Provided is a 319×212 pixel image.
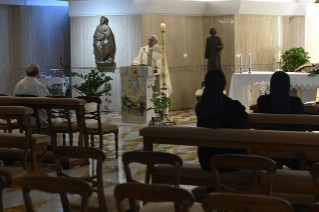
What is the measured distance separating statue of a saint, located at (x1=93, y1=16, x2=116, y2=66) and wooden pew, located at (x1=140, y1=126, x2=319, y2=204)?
9234mm

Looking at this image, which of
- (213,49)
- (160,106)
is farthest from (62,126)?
(213,49)

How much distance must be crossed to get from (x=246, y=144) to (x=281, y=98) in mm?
1818

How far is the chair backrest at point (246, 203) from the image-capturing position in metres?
2.33

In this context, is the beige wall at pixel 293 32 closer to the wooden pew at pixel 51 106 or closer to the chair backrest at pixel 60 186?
the wooden pew at pixel 51 106

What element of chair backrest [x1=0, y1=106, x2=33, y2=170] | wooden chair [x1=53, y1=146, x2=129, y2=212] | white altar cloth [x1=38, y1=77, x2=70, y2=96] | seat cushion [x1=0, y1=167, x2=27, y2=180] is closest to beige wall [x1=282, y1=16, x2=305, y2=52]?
white altar cloth [x1=38, y1=77, x2=70, y2=96]

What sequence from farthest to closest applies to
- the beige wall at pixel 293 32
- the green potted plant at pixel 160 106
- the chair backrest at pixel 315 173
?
the beige wall at pixel 293 32 < the green potted plant at pixel 160 106 < the chair backrest at pixel 315 173

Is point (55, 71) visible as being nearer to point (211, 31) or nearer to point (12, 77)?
point (12, 77)

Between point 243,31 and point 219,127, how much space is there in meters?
10.2

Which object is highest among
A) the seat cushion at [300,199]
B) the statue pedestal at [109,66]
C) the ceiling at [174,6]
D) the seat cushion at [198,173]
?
the ceiling at [174,6]

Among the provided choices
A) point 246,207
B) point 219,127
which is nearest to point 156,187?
point 246,207

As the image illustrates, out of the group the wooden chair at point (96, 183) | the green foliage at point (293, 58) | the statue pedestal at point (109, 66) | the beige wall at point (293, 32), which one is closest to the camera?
the wooden chair at point (96, 183)

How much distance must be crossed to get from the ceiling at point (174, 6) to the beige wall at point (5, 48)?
61 centimetres

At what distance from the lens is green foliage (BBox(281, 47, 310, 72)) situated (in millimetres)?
14352

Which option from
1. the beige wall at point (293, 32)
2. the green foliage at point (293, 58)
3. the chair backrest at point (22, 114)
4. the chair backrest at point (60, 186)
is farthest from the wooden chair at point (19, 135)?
the beige wall at point (293, 32)
